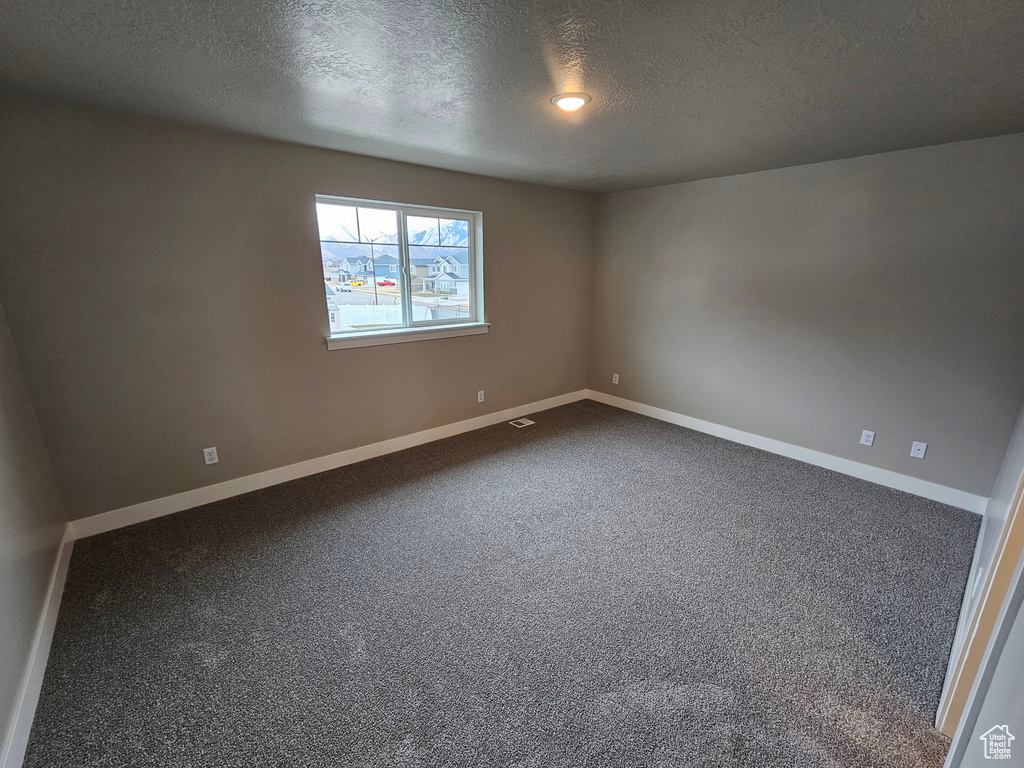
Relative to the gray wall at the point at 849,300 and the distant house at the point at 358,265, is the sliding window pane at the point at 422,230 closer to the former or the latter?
the distant house at the point at 358,265

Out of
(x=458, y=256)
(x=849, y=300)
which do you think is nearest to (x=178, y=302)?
(x=458, y=256)

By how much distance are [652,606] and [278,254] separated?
2825mm

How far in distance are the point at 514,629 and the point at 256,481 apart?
2.06 metres

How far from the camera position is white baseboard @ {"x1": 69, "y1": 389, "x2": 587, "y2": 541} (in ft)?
7.88

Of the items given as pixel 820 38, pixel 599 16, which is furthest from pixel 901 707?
pixel 599 16

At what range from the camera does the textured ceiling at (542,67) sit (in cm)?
124

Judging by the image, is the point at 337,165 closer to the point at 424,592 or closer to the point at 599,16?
the point at 599,16

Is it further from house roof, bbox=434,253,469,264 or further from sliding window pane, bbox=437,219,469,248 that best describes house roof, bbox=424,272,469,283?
sliding window pane, bbox=437,219,469,248

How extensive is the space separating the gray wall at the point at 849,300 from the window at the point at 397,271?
5.25 ft

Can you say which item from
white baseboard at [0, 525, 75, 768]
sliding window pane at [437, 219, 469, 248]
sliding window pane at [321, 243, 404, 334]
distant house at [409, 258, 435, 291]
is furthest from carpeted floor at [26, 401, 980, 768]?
sliding window pane at [437, 219, 469, 248]

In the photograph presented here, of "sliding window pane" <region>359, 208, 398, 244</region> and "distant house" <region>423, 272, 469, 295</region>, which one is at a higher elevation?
"sliding window pane" <region>359, 208, 398, 244</region>

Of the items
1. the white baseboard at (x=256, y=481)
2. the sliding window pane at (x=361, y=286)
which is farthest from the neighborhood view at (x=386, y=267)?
the white baseboard at (x=256, y=481)

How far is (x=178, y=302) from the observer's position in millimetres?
2402

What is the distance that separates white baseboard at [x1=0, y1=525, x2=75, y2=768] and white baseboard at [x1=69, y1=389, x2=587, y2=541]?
297 millimetres
